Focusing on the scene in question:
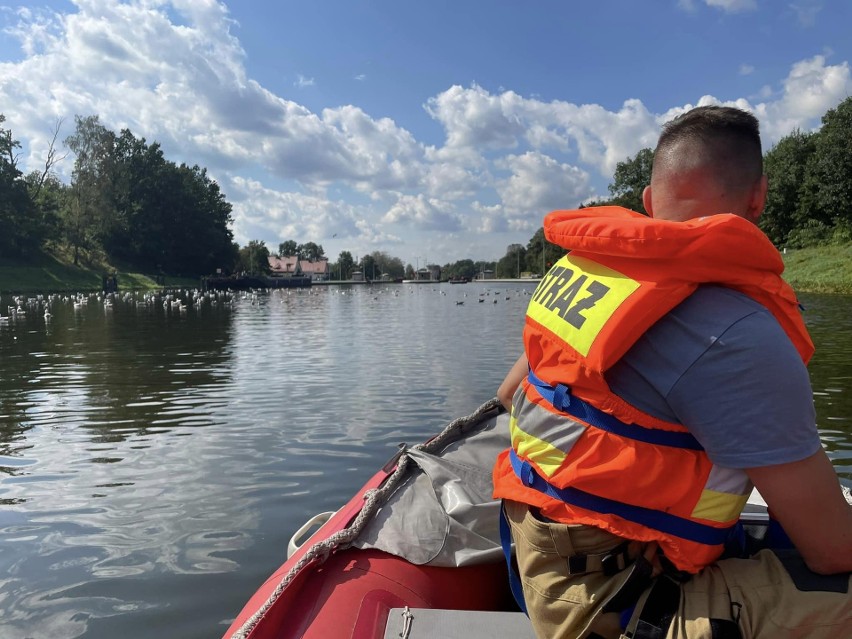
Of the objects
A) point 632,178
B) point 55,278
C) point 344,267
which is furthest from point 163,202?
point 344,267

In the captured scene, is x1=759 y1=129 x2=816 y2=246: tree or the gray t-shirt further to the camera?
x1=759 y1=129 x2=816 y2=246: tree

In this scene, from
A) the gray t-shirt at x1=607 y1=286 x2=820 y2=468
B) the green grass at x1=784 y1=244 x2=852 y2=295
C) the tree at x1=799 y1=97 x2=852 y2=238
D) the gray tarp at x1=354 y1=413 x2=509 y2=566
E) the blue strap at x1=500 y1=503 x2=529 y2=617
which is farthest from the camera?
the tree at x1=799 y1=97 x2=852 y2=238

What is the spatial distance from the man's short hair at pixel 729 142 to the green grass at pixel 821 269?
3731 cm

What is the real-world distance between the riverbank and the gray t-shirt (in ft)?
130

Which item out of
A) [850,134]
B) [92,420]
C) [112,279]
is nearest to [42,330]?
[92,420]

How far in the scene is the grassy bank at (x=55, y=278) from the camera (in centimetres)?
5472

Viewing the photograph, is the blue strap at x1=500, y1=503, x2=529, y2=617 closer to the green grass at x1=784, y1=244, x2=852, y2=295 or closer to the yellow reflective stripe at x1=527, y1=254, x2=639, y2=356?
the yellow reflective stripe at x1=527, y1=254, x2=639, y2=356

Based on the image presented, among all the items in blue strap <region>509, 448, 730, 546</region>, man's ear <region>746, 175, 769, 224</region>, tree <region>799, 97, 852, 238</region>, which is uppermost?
tree <region>799, 97, 852, 238</region>

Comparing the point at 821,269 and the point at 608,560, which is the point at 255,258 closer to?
the point at 821,269

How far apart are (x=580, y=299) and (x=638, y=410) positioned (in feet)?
1.05

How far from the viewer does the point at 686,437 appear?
4.82 ft

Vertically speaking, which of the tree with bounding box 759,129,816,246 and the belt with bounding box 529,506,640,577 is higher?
the tree with bounding box 759,129,816,246

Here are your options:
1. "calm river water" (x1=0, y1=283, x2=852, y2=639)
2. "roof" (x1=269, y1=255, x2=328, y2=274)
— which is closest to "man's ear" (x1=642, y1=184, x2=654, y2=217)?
"calm river water" (x1=0, y1=283, x2=852, y2=639)

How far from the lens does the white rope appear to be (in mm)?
2232
